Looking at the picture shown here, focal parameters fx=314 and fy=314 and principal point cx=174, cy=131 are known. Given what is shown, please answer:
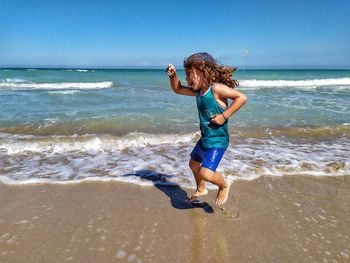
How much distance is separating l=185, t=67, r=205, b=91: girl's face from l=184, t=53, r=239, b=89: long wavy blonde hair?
0.12 ft

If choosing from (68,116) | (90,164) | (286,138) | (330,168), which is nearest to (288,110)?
(286,138)

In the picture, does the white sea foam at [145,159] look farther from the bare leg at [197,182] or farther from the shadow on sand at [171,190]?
the bare leg at [197,182]

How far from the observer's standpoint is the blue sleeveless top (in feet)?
→ 10.2

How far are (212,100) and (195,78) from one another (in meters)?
0.29

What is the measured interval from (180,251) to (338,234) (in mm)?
1605

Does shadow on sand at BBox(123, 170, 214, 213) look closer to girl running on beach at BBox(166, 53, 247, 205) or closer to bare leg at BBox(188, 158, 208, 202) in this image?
bare leg at BBox(188, 158, 208, 202)

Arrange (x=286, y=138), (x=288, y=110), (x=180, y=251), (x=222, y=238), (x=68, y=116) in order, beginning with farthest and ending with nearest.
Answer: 1. (x=288, y=110)
2. (x=68, y=116)
3. (x=286, y=138)
4. (x=222, y=238)
5. (x=180, y=251)

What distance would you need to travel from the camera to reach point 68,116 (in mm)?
9680

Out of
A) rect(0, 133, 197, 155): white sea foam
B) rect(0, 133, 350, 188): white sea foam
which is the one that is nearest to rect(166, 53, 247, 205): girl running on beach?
rect(0, 133, 350, 188): white sea foam

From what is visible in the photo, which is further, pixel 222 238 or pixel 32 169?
pixel 32 169

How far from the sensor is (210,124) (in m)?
3.20

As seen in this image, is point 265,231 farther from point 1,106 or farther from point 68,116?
point 1,106

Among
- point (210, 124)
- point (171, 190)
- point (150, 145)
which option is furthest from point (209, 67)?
point (150, 145)

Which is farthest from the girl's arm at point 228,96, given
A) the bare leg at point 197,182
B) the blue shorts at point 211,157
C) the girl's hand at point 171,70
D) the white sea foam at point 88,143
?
the white sea foam at point 88,143
